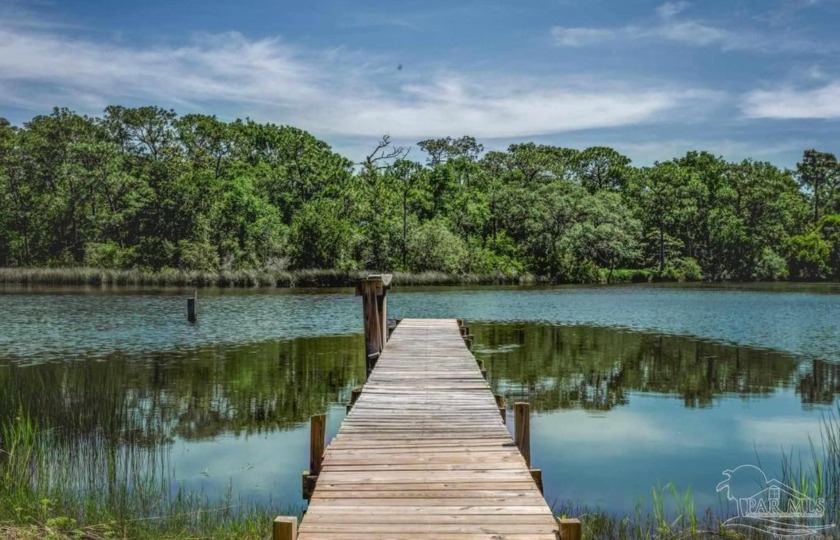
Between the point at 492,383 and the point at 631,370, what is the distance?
458 cm

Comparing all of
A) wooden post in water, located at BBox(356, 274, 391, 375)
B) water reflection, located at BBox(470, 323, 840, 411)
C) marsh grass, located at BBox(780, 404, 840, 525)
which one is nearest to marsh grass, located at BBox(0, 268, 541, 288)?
water reflection, located at BBox(470, 323, 840, 411)

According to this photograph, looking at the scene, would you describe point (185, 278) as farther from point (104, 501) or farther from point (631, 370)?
point (104, 501)

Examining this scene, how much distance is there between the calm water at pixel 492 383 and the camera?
11.0m

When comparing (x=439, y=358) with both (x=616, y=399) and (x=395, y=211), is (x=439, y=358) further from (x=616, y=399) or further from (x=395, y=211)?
(x=395, y=211)

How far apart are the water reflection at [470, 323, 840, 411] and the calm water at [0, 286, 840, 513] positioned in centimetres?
8

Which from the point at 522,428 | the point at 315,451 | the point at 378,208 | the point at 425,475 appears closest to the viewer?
the point at 425,475

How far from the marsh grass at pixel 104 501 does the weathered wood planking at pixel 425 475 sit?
152cm

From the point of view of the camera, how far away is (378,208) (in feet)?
231

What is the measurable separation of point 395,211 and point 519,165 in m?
19.3

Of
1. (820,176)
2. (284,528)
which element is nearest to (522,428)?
(284,528)

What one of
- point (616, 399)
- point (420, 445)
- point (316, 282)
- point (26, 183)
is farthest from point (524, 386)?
Result: point (26, 183)

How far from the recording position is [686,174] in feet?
266

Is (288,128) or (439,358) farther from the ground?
(288,128)

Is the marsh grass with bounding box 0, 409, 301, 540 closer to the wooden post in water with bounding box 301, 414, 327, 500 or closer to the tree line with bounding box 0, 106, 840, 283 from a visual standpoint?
the wooden post in water with bounding box 301, 414, 327, 500
